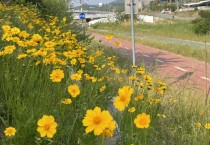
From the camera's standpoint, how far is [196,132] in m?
3.72

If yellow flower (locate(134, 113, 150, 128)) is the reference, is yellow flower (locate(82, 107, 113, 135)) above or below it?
above

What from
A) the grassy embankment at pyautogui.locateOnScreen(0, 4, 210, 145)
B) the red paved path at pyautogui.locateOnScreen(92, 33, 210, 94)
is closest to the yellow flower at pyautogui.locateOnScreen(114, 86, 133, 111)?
the grassy embankment at pyautogui.locateOnScreen(0, 4, 210, 145)

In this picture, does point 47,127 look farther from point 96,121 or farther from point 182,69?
point 182,69

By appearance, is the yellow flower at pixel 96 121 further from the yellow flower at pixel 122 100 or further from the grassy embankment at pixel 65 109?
the yellow flower at pixel 122 100

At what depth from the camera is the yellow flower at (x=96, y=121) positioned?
58.1 inches

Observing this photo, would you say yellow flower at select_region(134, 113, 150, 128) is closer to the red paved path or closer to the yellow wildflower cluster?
the yellow wildflower cluster

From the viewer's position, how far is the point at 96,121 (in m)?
1.51

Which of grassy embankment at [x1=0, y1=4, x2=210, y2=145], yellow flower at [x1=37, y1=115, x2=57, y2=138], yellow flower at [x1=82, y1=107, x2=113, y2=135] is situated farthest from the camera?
grassy embankment at [x1=0, y1=4, x2=210, y2=145]

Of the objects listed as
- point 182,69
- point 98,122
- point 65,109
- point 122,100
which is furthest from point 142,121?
point 182,69

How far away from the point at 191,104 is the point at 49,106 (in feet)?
9.25

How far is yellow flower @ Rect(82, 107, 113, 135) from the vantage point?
1.47 m

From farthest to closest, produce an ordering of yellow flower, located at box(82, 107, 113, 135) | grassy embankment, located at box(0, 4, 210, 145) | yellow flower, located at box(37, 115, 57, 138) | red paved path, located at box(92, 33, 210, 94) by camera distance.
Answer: red paved path, located at box(92, 33, 210, 94), grassy embankment, located at box(0, 4, 210, 145), yellow flower, located at box(37, 115, 57, 138), yellow flower, located at box(82, 107, 113, 135)

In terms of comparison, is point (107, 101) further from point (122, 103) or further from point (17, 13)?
point (17, 13)

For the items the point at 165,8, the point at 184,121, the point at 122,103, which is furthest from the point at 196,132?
the point at 165,8
